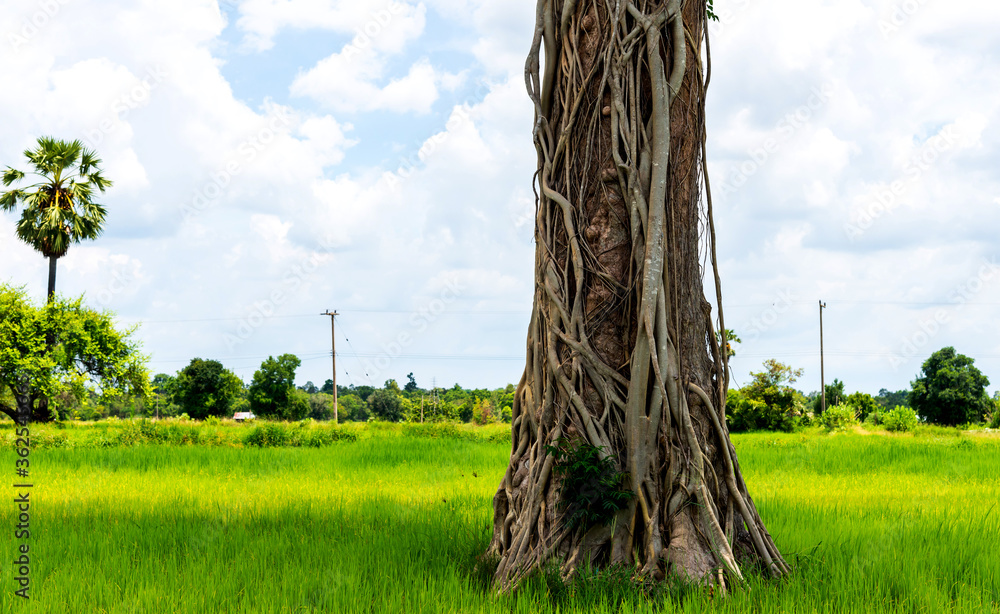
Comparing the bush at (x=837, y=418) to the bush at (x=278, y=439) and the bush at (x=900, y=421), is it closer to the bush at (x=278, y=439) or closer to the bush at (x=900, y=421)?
the bush at (x=900, y=421)

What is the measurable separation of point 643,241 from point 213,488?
623cm

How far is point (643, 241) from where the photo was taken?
3.58 metres

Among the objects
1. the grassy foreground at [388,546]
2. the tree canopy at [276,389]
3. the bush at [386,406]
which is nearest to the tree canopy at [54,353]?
the grassy foreground at [388,546]

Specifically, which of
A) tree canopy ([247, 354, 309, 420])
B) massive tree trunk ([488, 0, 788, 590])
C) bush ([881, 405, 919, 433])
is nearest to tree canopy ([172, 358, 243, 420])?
tree canopy ([247, 354, 309, 420])

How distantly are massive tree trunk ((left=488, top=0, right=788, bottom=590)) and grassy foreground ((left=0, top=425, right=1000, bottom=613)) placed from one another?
0.28 meters

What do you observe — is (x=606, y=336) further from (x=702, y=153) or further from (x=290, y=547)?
(x=290, y=547)

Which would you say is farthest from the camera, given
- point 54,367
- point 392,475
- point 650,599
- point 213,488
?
point 54,367

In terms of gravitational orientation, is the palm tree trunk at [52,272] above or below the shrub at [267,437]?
above

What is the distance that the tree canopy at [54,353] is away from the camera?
20.3 meters

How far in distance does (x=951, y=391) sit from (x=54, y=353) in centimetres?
4594

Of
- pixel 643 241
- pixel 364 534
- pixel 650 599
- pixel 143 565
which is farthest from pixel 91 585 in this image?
pixel 643 241

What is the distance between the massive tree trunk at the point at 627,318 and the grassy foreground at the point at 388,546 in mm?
283

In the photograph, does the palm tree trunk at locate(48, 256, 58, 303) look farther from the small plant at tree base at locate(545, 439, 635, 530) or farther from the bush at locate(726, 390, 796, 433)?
the small plant at tree base at locate(545, 439, 635, 530)

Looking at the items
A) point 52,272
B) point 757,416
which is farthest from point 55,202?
point 757,416
